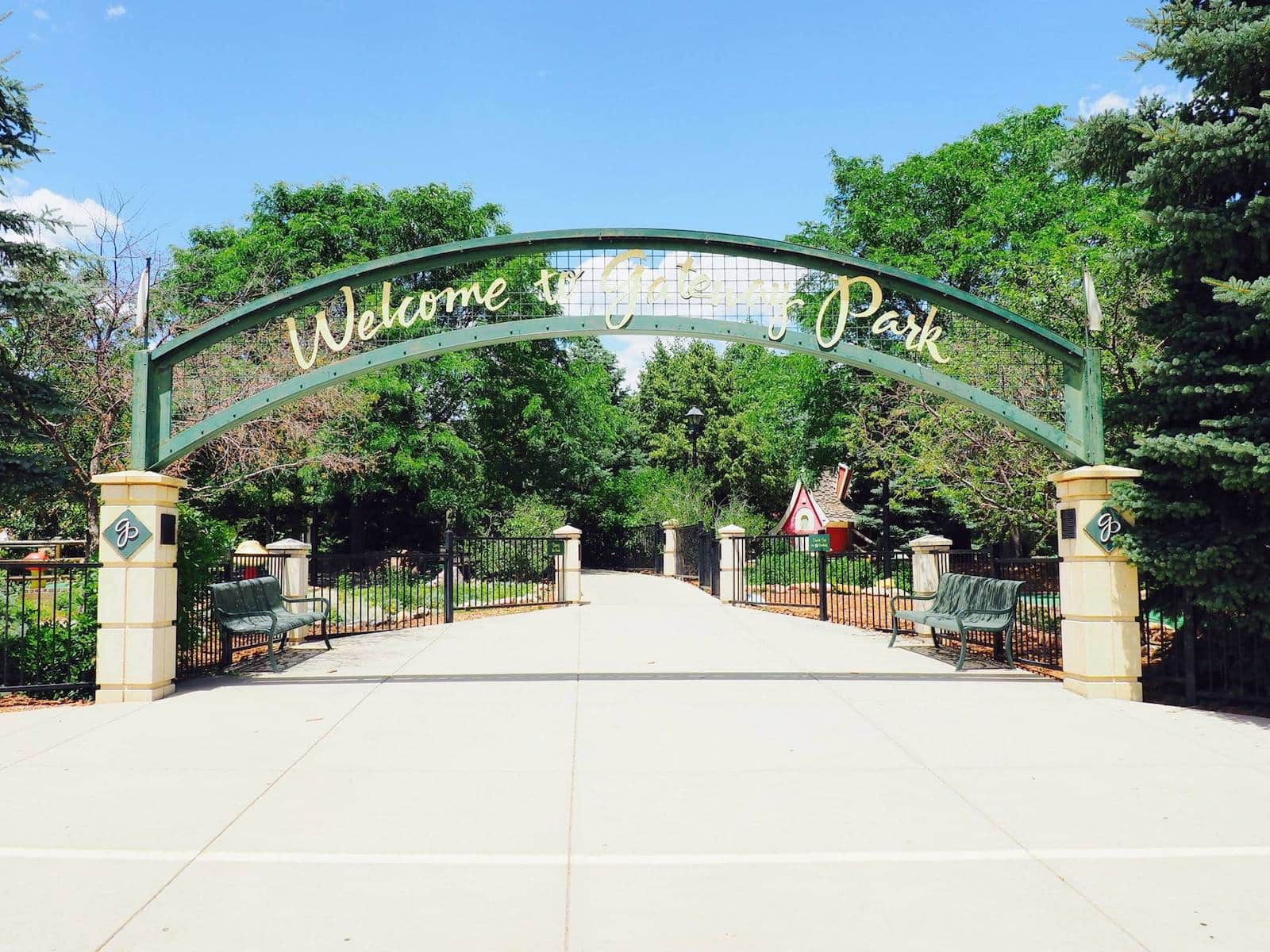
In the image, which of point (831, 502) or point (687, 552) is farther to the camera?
point (831, 502)

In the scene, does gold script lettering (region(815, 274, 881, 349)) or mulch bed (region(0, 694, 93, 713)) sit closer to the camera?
mulch bed (region(0, 694, 93, 713))

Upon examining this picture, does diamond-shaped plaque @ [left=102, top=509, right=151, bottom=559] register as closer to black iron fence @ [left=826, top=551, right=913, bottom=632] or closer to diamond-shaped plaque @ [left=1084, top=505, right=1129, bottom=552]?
diamond-shaped plaque @ [left=1084, top=505, right=1129, bottom=552]

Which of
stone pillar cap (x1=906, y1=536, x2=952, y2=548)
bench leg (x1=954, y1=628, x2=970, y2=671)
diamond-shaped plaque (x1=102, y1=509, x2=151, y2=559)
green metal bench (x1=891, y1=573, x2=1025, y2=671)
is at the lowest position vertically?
bench leg (x1=954, y1=628, x2=970, y2=671)

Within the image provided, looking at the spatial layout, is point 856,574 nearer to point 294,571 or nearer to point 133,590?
point 294,571

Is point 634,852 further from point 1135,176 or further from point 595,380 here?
point 595,380

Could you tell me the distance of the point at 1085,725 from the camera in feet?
23.9

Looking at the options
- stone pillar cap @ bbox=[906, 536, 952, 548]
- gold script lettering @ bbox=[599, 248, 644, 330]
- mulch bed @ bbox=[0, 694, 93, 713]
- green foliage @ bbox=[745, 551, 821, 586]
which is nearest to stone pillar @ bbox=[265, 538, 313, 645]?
mulch bed @ bbox=[0, 694, 93, 713]

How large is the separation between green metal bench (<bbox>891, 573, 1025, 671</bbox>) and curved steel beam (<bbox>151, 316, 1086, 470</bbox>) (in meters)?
1.78

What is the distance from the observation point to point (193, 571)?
1005 centimetres

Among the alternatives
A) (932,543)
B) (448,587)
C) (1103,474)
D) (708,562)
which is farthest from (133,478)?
(708,562)

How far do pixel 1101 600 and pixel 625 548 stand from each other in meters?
33.5

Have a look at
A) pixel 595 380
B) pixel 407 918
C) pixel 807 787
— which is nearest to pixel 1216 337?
pixel 807 787

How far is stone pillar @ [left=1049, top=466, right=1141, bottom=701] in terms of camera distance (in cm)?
855

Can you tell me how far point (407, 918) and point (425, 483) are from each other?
2478 cm
